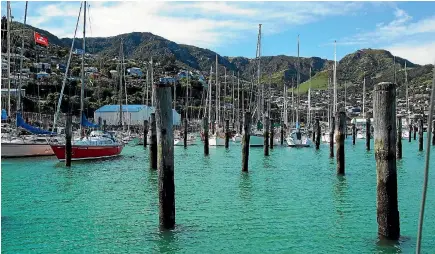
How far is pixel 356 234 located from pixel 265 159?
29339 mm

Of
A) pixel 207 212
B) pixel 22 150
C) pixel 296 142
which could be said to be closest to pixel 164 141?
pixel 207 212

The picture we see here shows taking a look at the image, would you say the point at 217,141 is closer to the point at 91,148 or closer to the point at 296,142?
the point at 296,142

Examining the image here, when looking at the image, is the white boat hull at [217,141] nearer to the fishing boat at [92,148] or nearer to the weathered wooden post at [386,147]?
the fishing boat at [92,148]

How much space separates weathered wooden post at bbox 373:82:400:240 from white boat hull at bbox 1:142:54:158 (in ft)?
111

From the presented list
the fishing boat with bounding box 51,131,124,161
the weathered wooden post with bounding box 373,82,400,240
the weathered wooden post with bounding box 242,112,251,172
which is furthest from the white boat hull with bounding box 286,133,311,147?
the weathered wooden post with bounding box 373,82,400,240

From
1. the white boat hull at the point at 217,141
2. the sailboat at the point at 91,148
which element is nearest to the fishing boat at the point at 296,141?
the white boat hull at the point at 217,141

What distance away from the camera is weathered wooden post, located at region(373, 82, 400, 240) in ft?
43.9

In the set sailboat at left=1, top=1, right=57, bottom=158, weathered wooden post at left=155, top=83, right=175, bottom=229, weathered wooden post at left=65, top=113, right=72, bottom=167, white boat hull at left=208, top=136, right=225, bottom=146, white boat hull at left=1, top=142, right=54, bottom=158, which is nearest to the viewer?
weathered wooden post at left=155, top=83, right=175, bottom=229

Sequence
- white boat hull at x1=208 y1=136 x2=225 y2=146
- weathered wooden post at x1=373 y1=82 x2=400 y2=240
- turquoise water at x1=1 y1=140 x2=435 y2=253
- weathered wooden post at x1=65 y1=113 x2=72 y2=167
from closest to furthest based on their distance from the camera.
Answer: weathered wooden post at x1=373 y1=82 x2=400 y2=240
turquoise water at x1=1 y1=140 x2=435 y2=253
weathered wooden post at x1=65 y1=113 x2=72 y2=167
white boat hull at x1=208 y1=136 x2=225 y2=146

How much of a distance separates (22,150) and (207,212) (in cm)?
2735

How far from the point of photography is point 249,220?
17438mm

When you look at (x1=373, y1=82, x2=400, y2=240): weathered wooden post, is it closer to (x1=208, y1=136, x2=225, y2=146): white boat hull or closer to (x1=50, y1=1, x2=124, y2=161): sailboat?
(x1=50, y1=1, x2=124, y2=161): sailboat

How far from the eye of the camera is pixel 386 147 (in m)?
13.4

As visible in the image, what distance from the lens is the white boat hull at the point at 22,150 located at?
40.5 m
